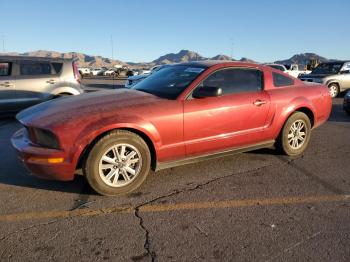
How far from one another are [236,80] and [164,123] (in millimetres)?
1419

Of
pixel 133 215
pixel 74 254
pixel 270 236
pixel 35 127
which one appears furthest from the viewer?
pixel 35 127

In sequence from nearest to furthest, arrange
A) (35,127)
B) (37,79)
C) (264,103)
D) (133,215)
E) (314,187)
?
Answer: (133,215) → (35,127) → (314,187) → (264,103) → (37,79)

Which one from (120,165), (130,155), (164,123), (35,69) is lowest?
(120,165)

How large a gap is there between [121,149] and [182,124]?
83 cm

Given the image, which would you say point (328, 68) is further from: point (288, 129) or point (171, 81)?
point (171, 81)

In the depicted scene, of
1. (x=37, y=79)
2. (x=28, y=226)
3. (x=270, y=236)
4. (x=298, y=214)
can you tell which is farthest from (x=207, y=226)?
(x=37, y=79)

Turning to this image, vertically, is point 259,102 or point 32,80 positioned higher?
point 32,80

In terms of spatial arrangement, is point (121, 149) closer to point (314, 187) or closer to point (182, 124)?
point (182, 124)

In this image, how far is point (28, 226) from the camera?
3387 millimetres

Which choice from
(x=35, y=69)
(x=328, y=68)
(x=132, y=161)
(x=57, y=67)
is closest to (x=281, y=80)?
(x=132, y=161)

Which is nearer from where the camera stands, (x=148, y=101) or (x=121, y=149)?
(x=121, y=149)

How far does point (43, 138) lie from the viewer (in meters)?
3.92

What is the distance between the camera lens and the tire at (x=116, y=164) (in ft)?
12.9

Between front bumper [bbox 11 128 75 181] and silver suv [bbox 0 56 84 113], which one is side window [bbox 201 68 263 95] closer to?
front bumper [bbox 11 128 75 181]
